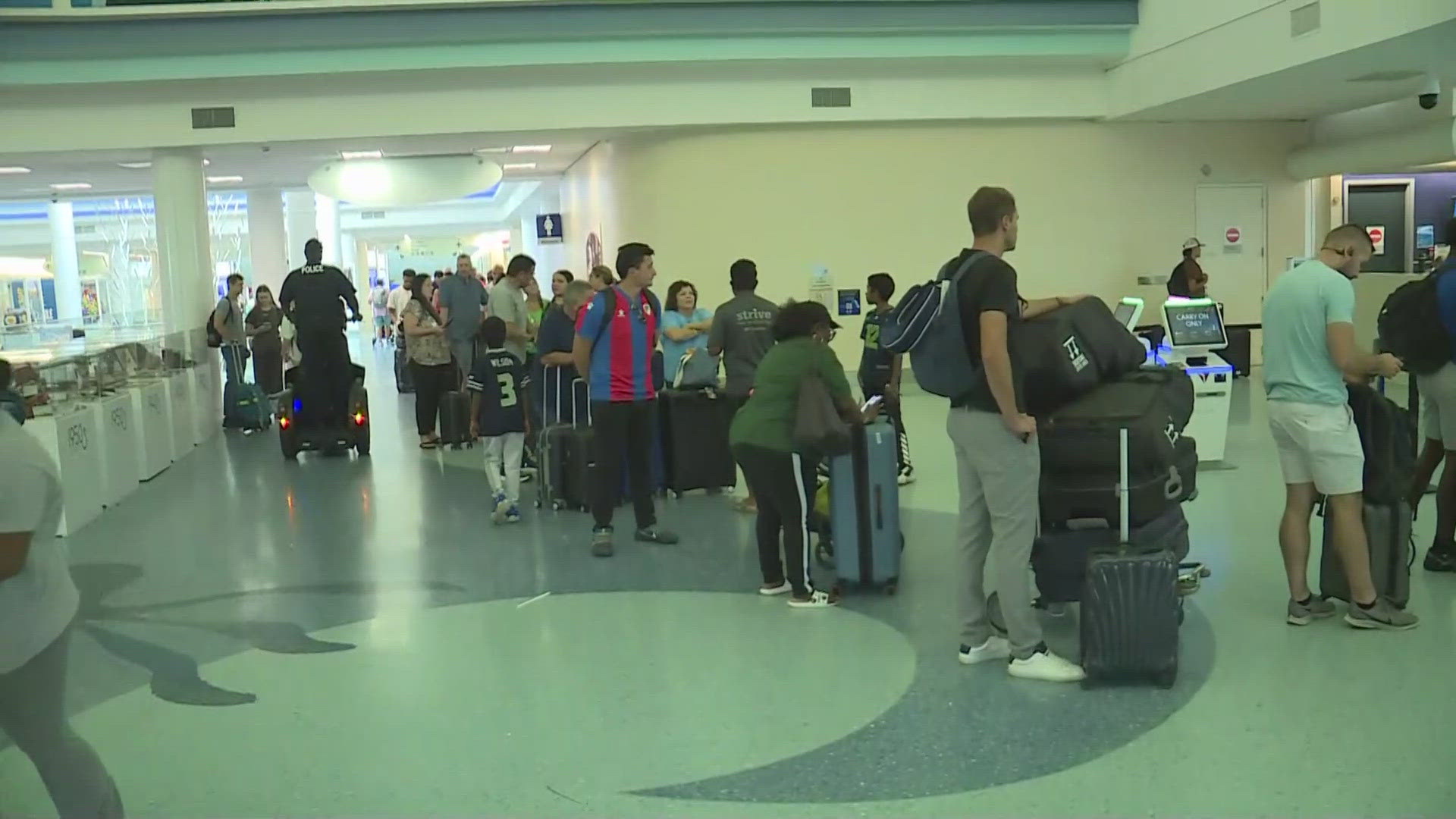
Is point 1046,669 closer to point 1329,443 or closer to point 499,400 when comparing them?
point 1329,443

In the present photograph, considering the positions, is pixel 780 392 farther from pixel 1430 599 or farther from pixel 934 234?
pixel 934 234

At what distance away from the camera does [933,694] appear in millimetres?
4691

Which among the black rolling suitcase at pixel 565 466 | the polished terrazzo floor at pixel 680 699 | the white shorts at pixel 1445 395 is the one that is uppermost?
the white shorts at pixel 1445 395

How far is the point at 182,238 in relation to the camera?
14219mm

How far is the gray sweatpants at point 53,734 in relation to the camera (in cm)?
296

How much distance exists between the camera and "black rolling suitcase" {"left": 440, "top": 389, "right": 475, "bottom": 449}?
38.3 feet

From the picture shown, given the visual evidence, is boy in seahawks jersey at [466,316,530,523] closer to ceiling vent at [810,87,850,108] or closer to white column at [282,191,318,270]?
ceiling vent at [810,87,850,108]

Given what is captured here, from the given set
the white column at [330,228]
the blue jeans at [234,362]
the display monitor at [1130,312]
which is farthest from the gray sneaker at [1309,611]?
the white column at [330,228]

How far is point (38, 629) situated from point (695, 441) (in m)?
6.07

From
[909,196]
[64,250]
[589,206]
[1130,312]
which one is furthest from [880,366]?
Answer: [64,250]

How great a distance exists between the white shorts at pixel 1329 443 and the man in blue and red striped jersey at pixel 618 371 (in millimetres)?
3237

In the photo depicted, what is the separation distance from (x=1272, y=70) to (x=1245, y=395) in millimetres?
3436

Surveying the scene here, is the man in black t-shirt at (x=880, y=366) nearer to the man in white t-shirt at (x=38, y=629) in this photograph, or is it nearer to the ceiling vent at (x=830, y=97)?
the man in white t-shirt at (x=38, y=629)

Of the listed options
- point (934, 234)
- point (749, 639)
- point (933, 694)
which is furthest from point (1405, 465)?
point (934, 234)
